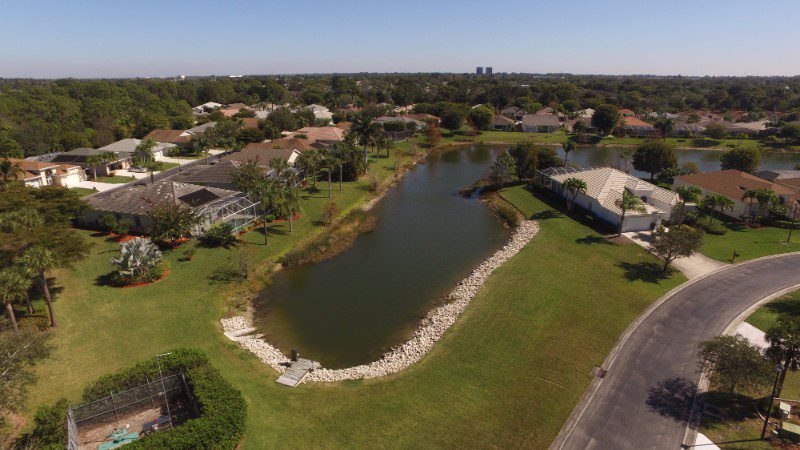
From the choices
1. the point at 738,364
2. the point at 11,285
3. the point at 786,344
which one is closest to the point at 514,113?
the point at 786,344

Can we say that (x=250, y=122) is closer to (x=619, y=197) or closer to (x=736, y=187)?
(x=619, y=197)

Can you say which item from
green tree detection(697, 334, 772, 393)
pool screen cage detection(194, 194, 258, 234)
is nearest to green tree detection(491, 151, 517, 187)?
pool screen cage detection(194, 194, 258, 234)

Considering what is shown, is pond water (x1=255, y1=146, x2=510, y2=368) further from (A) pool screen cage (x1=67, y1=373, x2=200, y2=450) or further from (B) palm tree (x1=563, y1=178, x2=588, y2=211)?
(B) palm tree (x1=563, y1=178, x2=588, y2=211)

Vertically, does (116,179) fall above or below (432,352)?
above

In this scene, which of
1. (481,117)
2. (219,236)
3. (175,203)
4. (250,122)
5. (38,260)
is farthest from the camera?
(481,117)

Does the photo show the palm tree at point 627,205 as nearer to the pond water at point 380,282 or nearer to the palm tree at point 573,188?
the palm tree at point 573,188

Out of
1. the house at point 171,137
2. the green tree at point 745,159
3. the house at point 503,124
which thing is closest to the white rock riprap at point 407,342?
the green tree at point 745,159
